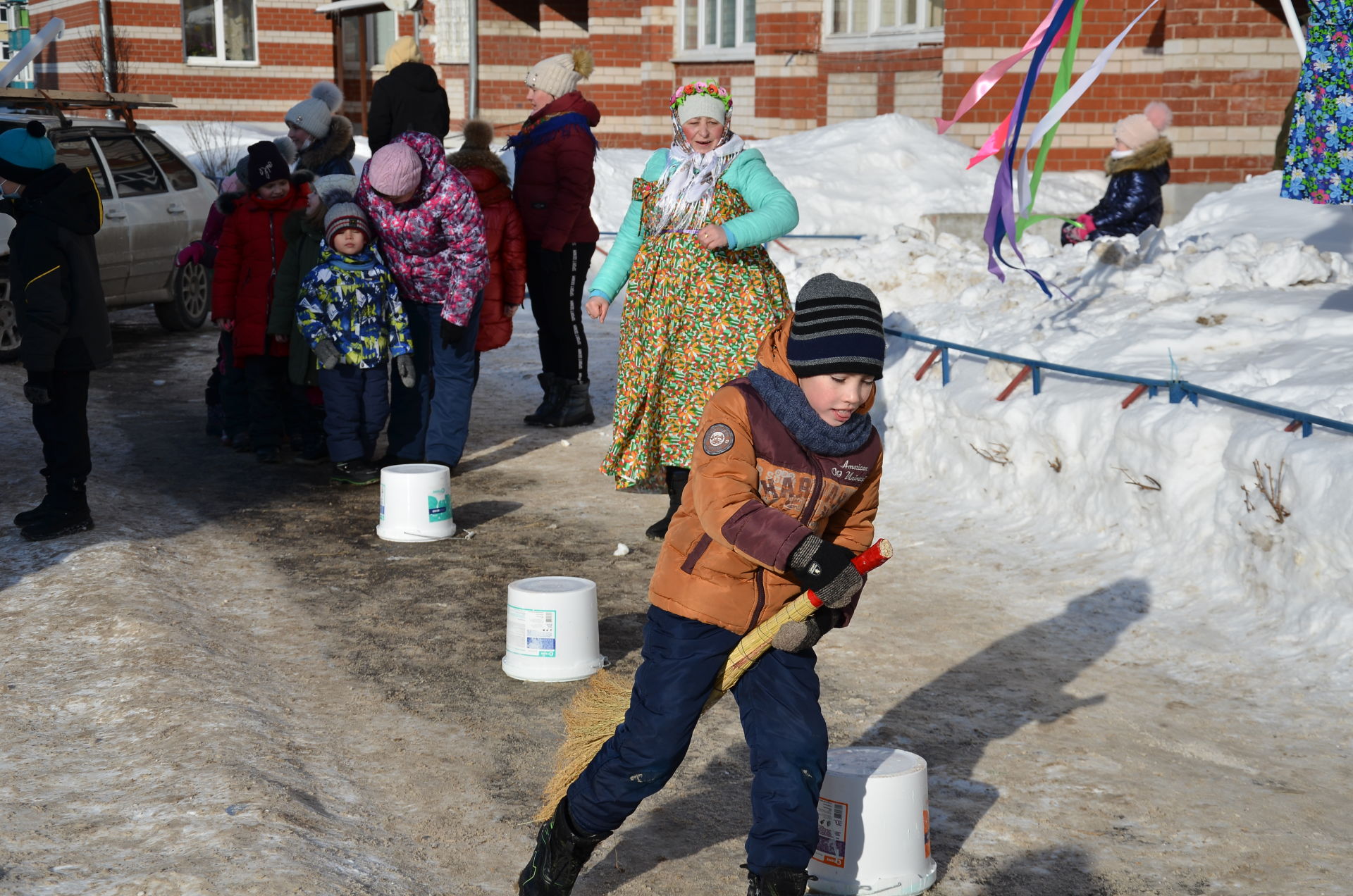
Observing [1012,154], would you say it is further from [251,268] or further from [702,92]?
[251,268]

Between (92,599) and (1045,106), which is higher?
(1045,106)

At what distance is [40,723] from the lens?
14.2ft

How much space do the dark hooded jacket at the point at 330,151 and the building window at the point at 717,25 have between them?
13807 millimetres

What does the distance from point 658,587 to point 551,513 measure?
3908 mm

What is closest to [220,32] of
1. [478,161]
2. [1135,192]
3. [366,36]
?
[366,36]

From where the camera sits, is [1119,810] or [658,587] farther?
[1119,810]

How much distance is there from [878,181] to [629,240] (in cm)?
1052

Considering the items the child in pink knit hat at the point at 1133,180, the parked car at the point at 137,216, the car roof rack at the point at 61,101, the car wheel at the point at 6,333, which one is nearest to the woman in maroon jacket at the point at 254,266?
the parked car at the point at 137,216

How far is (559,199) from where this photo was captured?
825cm

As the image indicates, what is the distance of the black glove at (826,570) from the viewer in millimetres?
2859

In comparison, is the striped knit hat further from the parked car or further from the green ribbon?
the parked car

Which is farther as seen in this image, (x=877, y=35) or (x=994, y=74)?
(x=877, y=35)

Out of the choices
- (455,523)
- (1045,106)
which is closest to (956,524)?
(455,523)

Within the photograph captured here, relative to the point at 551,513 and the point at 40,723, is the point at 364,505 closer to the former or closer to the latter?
the point at 551,513
